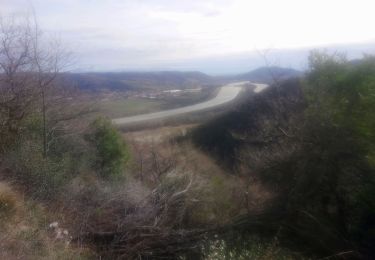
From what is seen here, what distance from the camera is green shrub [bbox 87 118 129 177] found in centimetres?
1658

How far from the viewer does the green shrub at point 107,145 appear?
16578 millimetres

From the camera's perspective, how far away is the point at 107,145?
1691cm

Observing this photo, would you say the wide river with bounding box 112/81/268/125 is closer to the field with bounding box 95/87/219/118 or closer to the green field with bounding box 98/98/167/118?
the field with bounding box 95/87/219/118

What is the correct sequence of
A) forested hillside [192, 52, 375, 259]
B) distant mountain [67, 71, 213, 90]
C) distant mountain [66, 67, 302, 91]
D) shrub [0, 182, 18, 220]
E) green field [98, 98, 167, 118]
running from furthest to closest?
1. distant mountain [67, 71, 213, 90]
2. distant mountain [66, 67, 302, 91]
3. green field [98, 98, 167, 118]
4. forested hillside [192, 52, 375, 259]
5. shrub [0, 182, 18, 220]

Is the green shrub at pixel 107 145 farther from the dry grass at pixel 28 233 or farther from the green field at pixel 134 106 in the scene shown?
the green field at pixel 134 106

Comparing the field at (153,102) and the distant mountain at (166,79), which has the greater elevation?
the distant mountain at (166,79)

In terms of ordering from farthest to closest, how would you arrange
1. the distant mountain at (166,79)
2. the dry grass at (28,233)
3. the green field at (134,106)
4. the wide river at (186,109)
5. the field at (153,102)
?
the distant mountain at (166,79), the field at (153,102), the green field at (134,106), the wide river at (186,109), the dry grass at (28,233)

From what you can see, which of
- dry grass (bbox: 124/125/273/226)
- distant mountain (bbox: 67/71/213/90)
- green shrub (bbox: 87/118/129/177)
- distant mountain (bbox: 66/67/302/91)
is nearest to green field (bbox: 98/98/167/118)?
distant mountain (bbox: 66/67/302/91)

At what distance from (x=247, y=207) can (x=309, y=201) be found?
7.68 feet

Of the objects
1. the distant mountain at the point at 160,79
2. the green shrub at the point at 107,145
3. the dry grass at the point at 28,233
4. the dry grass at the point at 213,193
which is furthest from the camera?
the distant mountain at the point at 160,79

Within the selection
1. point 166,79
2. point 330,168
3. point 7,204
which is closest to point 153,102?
point 166,79


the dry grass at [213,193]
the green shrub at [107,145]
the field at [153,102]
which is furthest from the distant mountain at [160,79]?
the green shrub at [107,145]

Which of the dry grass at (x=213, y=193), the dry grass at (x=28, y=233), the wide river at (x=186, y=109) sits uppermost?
the dry grass at (x=28, y=233)

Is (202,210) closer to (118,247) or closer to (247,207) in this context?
(247,207)
